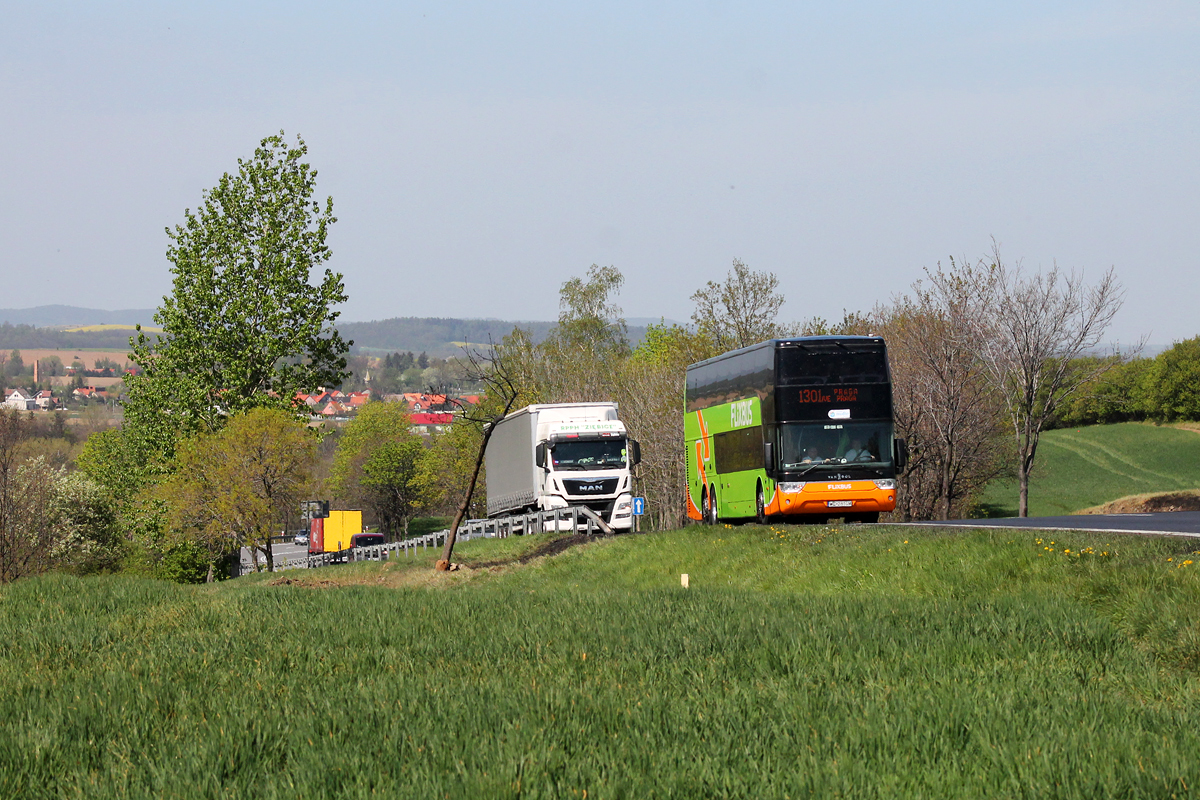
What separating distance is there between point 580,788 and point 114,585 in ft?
53.4

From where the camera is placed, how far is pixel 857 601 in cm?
1262

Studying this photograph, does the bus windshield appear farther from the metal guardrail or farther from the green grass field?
the green grass field

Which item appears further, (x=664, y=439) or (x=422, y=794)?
(x=664, y=439)

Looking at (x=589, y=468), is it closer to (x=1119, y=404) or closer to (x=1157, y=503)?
(x=1157, y=503)

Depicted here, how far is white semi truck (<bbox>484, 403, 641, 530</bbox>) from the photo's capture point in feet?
129

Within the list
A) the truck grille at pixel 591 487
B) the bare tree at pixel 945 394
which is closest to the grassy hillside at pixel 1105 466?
the bare tree at pixel 945 394

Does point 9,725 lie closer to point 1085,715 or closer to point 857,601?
point 1085,715

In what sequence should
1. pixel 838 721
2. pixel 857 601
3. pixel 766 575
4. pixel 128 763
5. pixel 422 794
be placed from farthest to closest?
pixel 766 575 → pixel 857 601 → pixel 838 721 → pixel 128 763 → pixel 422 794

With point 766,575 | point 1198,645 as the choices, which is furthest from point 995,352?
point 1198,645

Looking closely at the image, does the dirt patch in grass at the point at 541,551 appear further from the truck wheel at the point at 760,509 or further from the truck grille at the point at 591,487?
the truck grille at the point at 591,487

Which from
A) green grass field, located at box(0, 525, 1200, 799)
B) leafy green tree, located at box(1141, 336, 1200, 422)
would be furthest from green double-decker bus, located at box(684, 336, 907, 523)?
leafy green tree, located at box(1141, 336, 1200, 422)

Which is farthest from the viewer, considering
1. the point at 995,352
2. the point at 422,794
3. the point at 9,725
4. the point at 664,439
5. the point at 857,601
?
the point at 664,439

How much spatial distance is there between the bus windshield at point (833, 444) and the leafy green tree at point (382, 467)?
86691mm

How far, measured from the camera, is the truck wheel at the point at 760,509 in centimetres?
2735
